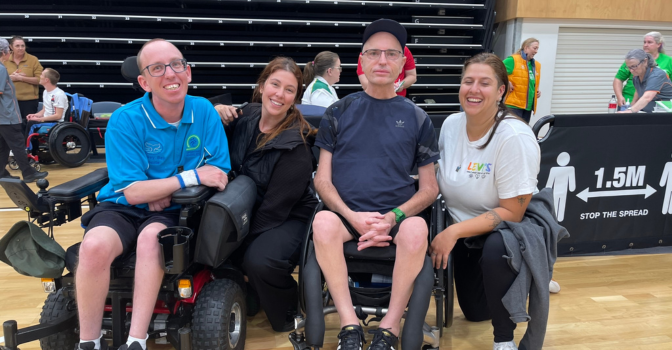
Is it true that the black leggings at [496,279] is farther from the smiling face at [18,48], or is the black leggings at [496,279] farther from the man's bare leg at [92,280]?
the smiling face at [18,48]

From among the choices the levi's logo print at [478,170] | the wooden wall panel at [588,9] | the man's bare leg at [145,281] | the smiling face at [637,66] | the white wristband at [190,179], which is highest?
the wooden wall panel at [588,9]

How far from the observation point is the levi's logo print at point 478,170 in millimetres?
1836

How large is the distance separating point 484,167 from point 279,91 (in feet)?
2.98

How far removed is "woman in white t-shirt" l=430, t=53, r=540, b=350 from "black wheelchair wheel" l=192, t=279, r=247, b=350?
0.81 meters

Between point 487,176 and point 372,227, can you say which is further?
point 487,176

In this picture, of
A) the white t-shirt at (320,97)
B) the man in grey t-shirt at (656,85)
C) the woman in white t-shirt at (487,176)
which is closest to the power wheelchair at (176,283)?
the woman in white t-shirt at (487,176)

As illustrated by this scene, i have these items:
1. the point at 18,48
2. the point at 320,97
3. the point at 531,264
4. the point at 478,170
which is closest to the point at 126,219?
the point at 478,170

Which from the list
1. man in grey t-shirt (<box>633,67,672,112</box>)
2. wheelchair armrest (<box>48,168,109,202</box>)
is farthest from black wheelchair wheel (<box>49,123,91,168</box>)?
man in grey t-shirt (<box>633,67,672,112</box>)

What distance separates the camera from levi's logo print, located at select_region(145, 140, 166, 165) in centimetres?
183

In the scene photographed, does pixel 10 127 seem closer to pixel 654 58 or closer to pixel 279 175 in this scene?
pixel 279 175

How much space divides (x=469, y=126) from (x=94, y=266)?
150 cm

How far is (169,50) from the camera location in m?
1.83

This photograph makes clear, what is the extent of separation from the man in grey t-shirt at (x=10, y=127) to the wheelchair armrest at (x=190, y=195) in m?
4.39

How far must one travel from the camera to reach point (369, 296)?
1.75 metres
